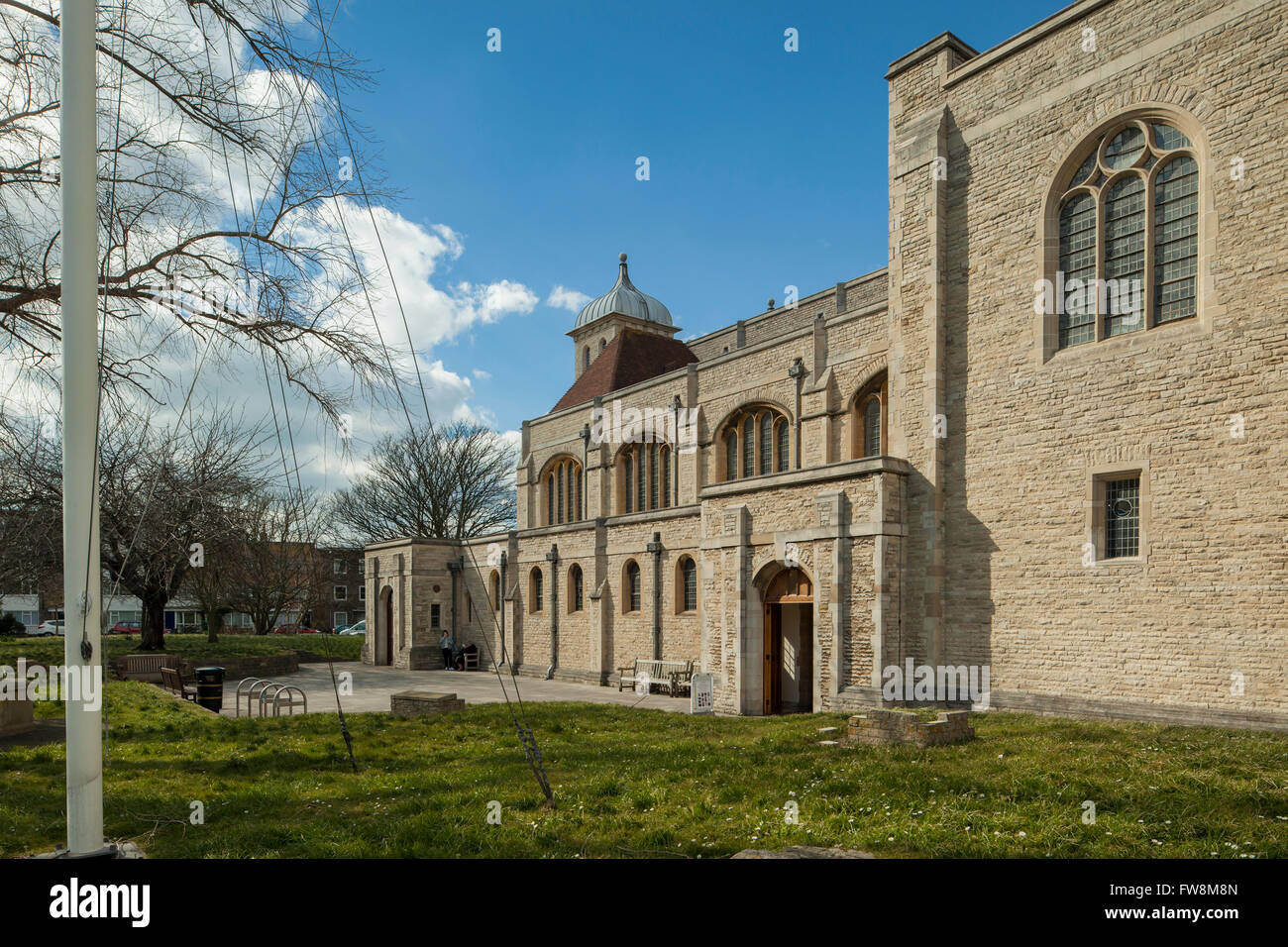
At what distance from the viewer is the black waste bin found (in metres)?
18.8

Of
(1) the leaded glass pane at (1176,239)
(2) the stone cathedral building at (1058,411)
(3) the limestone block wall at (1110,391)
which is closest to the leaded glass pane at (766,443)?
(2) the stone cathedral building at (1058,411)

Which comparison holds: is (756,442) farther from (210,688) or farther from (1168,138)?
(210,688)

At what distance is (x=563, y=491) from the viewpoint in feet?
123

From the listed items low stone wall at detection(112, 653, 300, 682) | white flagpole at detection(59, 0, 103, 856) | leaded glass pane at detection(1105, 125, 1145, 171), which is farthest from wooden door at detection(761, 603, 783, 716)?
low stone wall at detection(112, 653, 300, 682)

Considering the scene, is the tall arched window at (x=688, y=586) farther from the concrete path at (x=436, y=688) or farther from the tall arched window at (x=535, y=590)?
the tall arched window at (x=535, y=590)

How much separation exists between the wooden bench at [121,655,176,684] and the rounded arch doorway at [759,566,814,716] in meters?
16.5

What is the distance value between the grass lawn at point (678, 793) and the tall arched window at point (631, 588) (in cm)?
1488

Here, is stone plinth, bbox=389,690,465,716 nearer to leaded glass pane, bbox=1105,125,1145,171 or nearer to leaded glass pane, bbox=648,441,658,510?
leaded glass pane, bbox=648,441,658,510

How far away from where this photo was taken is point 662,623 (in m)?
26.4

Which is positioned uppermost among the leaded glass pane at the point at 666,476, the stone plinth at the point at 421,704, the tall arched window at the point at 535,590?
the leaded glass pane at the point at 666,476

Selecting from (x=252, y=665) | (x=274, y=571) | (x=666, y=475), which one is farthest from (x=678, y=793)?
(x=274, y=571)

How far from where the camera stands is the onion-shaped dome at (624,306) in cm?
5403
